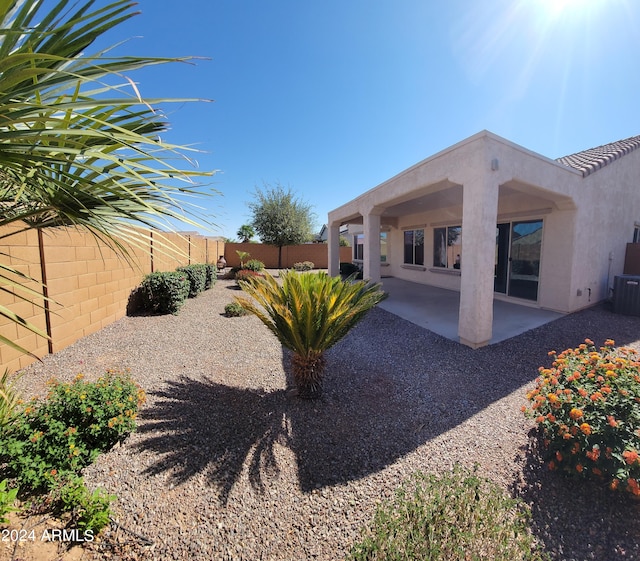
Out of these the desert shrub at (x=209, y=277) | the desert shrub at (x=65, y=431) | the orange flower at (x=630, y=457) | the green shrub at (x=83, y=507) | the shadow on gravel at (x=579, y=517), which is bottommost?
the shadow on gravel at (x=579, y=517)

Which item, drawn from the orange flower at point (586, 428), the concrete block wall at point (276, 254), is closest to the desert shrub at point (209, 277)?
the concrete block wall at point (276, 254)

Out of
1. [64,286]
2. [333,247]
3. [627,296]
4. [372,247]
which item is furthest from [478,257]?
[333,247]

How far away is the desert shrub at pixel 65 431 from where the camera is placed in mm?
2166

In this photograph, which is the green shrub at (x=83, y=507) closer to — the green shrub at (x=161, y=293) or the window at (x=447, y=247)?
the green shrub at (x=161, y=293)

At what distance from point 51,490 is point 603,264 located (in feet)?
38.8

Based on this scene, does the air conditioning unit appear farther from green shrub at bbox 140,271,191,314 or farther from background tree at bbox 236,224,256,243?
background tree at bbox 236,224,256,243

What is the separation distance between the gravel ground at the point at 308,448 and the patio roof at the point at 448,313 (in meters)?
0.54

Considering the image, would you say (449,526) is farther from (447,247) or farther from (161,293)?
(447,247)

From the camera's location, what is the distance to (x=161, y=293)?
770cm

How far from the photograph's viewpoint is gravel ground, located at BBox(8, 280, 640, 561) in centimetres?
197

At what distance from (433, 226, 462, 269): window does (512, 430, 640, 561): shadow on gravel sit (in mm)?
8910

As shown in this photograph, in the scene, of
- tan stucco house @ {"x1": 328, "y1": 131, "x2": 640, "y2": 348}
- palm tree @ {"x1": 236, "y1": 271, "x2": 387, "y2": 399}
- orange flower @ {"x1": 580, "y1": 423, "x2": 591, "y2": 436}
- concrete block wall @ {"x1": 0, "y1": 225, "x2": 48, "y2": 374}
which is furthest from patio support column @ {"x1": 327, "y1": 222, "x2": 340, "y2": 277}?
orange flower @ {"x1": 580, "y1": 423, "x2": 591, "y2": 436}

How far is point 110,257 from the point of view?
262 inches

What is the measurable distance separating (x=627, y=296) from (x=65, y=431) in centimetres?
1106
